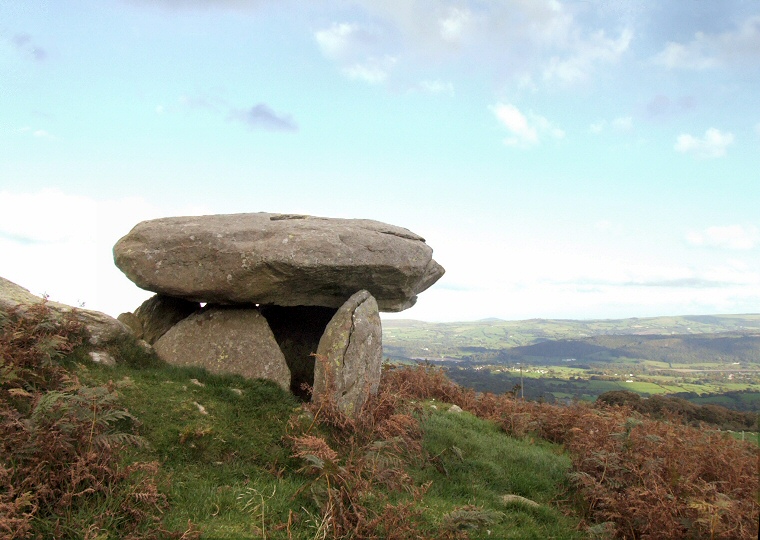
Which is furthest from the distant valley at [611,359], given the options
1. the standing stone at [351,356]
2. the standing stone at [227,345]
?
the standing stone at [227,345]

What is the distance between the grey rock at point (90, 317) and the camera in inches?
356

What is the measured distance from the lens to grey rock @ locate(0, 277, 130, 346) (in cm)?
905

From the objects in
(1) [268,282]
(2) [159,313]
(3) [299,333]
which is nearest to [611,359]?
(3) [299,333]

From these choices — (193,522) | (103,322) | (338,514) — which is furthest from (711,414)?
(103,322)

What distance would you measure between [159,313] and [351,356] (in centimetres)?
467

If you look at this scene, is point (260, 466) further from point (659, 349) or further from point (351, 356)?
point (659, 349)

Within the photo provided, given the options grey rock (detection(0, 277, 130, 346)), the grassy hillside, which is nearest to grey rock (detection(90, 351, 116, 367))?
the grassy hillside

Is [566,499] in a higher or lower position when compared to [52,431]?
lower

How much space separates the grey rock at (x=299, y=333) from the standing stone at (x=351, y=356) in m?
1.73

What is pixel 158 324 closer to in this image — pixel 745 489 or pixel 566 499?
pixel 566 499

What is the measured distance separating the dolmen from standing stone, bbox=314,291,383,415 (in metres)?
0.02

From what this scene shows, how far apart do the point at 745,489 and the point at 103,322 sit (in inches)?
393

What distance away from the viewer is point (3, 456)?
5598 millimetres

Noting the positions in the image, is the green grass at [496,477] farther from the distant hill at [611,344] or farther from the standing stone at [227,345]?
the distant hill at [611,344]
